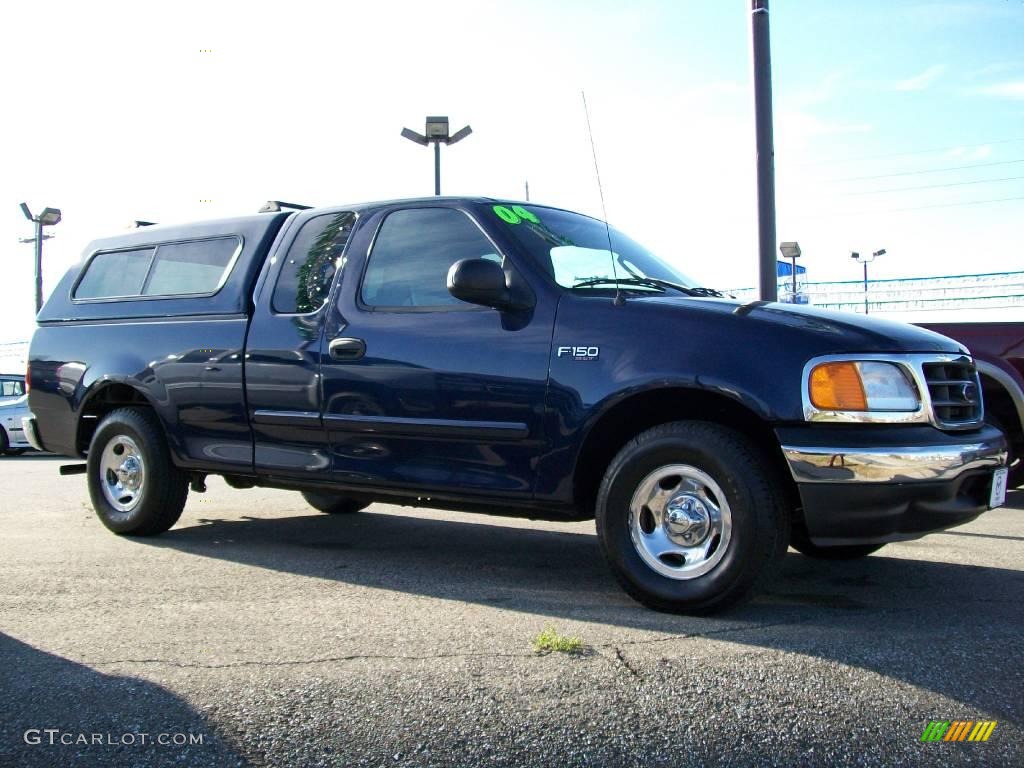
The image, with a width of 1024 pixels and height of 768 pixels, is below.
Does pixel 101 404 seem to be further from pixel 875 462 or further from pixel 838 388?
pixel 875 462

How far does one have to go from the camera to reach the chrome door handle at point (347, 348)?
4.73m

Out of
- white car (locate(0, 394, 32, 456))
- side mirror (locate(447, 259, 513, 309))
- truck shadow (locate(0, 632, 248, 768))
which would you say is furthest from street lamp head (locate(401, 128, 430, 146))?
truck shadow (locate(0, 632, 248, 768))

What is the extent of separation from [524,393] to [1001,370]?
4.50 meters

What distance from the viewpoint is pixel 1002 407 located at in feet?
23.8

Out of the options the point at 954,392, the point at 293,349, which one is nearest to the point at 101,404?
the point at 293,349

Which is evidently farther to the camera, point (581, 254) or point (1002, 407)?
point (1002, 407)

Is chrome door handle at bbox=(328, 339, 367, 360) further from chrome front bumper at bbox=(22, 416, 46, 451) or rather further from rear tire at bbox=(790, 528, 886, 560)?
chrome front bumper at bbox=(22, 416, 46, 451)

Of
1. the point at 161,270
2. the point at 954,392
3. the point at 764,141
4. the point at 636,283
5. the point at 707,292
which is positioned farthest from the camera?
the point at 764,141

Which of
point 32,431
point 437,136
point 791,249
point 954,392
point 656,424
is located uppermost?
point 437,136

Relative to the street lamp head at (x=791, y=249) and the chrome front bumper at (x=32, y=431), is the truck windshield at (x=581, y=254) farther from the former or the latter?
the street lamp head at (x=791, y=249)

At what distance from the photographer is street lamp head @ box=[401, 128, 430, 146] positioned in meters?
16.0

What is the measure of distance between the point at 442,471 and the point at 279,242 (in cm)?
184

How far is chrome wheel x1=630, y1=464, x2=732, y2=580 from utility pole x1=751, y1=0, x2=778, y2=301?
17.1 ft

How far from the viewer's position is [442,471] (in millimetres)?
Answer: 4508
